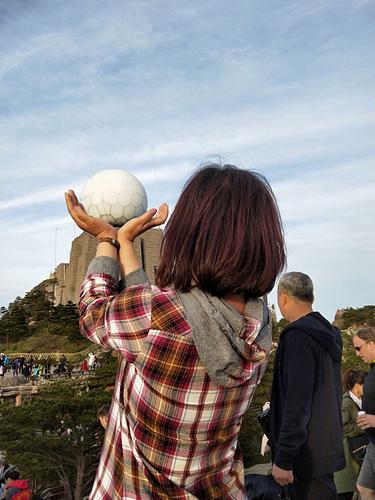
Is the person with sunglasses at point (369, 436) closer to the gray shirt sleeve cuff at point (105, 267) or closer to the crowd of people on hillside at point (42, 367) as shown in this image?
the gray shirt sleeve cuff at point (105, 267)

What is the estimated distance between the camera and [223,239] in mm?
1266

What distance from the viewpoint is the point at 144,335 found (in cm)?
120

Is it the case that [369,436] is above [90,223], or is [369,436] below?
below

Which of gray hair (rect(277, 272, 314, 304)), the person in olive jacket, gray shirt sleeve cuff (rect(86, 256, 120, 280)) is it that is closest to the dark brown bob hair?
gray shirt sleeve cuff (rect(86, 256, 120, 280))

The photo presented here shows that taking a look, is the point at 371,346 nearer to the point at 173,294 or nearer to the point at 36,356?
the point at 173,294

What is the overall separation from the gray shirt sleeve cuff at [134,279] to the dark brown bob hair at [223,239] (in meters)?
→ 0.05

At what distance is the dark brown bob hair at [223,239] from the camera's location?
1256mm

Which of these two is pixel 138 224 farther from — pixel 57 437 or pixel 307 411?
pixel 57 437

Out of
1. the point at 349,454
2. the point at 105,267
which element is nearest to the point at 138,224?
the point at 105,267

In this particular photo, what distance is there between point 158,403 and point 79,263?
52.8 meters

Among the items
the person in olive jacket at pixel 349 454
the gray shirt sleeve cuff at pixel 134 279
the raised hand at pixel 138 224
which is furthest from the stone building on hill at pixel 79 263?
the gray shirt sleeve cuff at pixel 134 279

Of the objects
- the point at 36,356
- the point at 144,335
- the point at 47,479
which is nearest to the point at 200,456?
the point at 144,335

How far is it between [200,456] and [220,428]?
0.29 ft

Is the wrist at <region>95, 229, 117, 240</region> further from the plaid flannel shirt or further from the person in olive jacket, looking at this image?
the person in olive jacket
